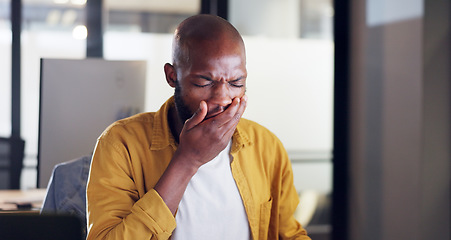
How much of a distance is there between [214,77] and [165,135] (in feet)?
0.68

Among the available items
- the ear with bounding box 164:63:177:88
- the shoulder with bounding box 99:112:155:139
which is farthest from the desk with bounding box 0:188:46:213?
the ear with bounding box 164:63:177:88

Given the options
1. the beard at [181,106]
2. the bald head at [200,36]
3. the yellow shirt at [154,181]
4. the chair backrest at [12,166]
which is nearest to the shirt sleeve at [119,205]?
the yellow shirt at [154,181]

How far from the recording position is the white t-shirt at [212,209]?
1.08m

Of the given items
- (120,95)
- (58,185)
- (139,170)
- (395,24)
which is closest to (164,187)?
(139,170)

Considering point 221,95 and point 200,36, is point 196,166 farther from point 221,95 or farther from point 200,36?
point 200,36

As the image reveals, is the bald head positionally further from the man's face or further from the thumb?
the thumb

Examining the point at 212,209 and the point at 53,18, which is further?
the point at 53,18

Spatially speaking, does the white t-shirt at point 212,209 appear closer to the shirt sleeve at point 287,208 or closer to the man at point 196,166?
the man at point 196,166

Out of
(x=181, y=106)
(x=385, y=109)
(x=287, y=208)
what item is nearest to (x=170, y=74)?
(x=181, y=106)

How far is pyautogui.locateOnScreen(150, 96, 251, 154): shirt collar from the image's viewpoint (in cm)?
114

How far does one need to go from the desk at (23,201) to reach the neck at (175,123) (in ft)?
3.83

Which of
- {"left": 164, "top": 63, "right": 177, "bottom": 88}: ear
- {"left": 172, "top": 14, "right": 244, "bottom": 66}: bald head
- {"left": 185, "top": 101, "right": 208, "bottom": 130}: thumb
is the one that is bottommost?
{"left": 185, "top": 101, "right": 208, "bottom": 130}: thumb

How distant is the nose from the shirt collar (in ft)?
0.59

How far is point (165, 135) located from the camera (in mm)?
1151
